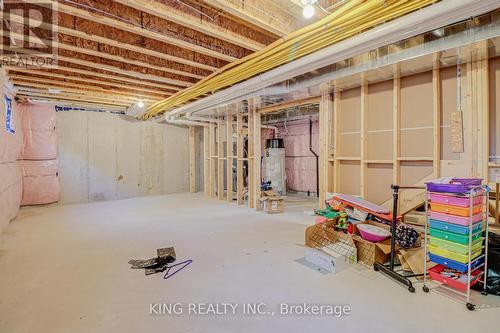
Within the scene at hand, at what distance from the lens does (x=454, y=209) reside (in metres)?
1.95

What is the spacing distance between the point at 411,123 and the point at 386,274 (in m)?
2.16

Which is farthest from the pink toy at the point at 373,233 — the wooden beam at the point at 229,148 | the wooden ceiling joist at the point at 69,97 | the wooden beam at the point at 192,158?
the wooden beam at the point at 192,158

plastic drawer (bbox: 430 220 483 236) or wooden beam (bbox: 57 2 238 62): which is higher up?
wooden beam (bbox: 57 2 238 62)

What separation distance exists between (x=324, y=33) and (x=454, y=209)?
1879 mm

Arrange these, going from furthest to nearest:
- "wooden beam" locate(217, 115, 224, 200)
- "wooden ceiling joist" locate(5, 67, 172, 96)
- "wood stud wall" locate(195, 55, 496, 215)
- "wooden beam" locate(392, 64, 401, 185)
→ "wooden beam" locate(217, 115, 224, 200) < "wooden ceiling joist" locate(5, 67, 172, 96) < "wooden beam" locate(392, 64, 401, 185) < "wood stud wall" locate(195, 55, 496, 215)

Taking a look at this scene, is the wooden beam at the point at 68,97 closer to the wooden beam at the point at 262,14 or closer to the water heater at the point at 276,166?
the water heater at the point at 276,166

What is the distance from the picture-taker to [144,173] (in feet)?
23.7

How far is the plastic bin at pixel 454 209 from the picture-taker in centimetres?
188

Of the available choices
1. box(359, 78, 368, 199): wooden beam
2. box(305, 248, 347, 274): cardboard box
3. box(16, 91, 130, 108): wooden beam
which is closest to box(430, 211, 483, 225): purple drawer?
box(305, 248, 347, 274): cardboard box

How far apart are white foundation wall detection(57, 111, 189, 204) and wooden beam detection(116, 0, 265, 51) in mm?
5101

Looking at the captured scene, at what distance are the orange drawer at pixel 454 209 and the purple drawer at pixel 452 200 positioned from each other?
2cm

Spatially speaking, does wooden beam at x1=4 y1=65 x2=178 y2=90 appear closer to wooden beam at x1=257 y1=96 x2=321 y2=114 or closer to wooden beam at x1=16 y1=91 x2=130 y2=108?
wooden beam at x1=16 y1=91 x2=130 y2=108

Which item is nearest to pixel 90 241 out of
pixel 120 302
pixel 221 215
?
pixel 120 302

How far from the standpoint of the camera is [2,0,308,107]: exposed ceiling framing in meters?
2.36
